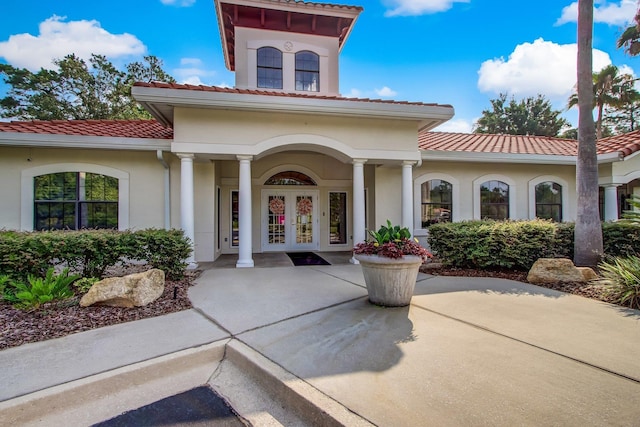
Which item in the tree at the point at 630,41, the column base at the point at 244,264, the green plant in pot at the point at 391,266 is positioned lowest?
the column base at the point at 244,264

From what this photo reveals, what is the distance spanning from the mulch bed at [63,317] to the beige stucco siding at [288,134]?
13.1 ft

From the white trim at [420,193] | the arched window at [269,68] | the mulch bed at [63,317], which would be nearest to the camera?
the mulch bed at [63,317]

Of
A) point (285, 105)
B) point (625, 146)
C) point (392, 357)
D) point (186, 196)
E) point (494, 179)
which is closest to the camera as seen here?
point (392, 357)

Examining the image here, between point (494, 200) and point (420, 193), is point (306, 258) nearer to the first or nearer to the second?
point (420, 193)

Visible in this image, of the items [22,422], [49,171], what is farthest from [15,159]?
[22,422]

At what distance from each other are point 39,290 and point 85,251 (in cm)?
90

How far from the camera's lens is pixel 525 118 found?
114 ft

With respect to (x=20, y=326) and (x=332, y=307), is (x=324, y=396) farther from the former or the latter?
(x=20, y=326)

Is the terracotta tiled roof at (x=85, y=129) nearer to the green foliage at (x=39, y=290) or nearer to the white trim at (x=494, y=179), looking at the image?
the green foliage at (x=39, y=290)

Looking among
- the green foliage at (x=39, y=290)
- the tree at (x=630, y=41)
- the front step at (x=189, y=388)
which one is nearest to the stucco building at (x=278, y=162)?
the green foliage at (x=39, y=290)

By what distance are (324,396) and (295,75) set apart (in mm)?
10840

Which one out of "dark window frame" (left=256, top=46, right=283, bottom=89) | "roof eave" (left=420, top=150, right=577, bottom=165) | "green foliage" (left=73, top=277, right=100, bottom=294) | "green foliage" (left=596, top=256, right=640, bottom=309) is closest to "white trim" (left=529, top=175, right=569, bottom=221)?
"roof eave" (left=420, top=150, right=577, bottom=165)

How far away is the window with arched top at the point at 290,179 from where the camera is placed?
11.3m

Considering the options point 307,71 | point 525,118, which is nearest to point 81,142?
point 307,71
